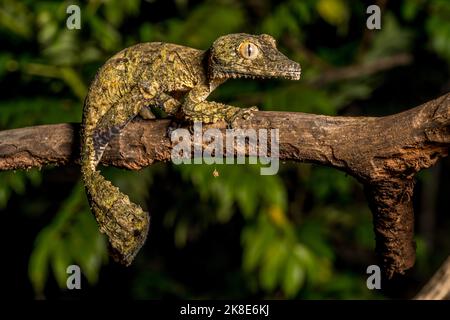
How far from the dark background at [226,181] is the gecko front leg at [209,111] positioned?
1.59m

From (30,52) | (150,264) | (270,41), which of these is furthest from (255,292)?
(270,41)

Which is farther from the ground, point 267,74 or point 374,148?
point 267,74

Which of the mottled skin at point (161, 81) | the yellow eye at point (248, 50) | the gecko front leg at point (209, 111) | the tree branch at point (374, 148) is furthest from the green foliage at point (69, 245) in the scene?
the yellow eye at point (248, 50)

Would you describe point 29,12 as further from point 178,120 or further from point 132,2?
point 178,120

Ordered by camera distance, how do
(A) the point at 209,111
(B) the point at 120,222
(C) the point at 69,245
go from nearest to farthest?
(B) the point at 120,222, (A) the point at 209,111, (C) the point at 69,245

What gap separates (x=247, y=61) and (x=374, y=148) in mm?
602

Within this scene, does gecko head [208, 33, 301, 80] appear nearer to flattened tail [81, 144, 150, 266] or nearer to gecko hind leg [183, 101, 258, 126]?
gecko hind leg [183, 101, 258, 126]

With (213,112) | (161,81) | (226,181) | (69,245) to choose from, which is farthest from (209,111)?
(69,245)

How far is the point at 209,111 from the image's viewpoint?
2727 millimetres

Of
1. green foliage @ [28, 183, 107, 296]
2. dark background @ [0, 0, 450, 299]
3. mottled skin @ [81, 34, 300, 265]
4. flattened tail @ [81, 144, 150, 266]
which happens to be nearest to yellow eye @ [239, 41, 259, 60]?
mottled skin @ [81, 34, 300, 265]

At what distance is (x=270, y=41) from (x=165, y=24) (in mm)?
2628

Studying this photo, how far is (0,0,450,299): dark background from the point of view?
4477 millimetres

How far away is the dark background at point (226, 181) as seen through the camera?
448 centimetres

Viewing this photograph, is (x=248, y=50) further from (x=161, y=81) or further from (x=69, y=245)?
(x=69, y=245)
